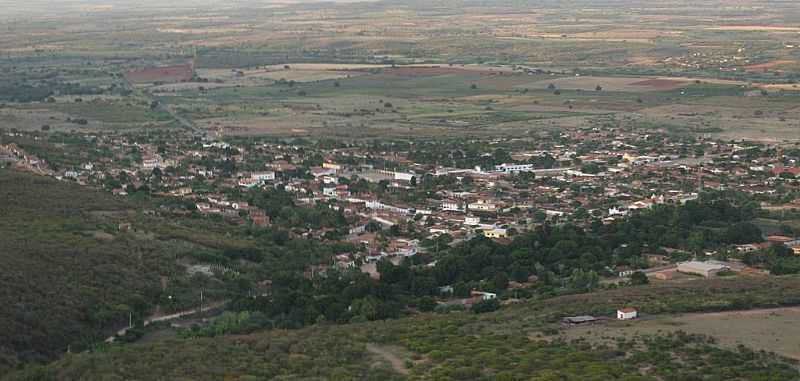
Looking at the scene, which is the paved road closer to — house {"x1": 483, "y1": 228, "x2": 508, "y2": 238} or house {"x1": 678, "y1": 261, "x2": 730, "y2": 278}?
house {"x1": 483, "y1": 228, "x2": 508, "y2": 238}

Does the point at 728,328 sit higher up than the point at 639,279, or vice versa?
the point at 728,328

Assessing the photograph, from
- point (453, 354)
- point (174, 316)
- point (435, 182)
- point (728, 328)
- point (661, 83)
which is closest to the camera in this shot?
point (453, 354)

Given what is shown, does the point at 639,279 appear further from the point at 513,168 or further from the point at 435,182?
the point at 513,168

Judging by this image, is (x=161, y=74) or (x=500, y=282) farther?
(x=161, y=74)

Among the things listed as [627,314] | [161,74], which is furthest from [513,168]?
[161,74]

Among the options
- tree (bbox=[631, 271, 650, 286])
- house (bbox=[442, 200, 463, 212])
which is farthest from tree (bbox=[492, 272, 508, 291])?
house (bbox=[442, 200, 463, 212])

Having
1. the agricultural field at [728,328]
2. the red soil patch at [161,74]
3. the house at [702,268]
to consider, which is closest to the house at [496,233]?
the house at [702,268]

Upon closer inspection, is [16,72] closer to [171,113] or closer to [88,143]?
[171,113]

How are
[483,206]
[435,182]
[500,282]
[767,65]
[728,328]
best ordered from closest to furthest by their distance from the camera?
[728,328] < [500,282] < [483,206] < [435,182] < [767,65]
